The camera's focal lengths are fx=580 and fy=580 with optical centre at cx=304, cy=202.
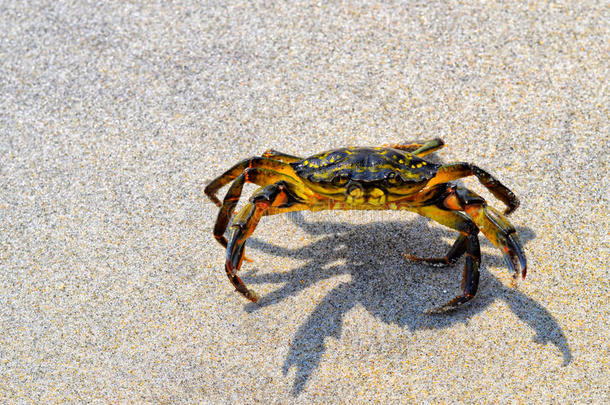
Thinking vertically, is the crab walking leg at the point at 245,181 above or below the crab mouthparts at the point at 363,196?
below

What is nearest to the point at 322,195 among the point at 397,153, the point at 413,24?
the point at 397,153

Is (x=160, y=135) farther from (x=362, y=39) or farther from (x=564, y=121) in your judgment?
(x=564, y=121)

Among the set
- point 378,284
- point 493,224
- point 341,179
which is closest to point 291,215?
point 378,284

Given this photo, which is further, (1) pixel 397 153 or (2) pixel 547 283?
(2) pixel 547 283

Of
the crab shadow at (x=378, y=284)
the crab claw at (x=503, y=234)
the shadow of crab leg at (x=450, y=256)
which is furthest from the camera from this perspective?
the shadow of crab leg at (x=450, y=256)

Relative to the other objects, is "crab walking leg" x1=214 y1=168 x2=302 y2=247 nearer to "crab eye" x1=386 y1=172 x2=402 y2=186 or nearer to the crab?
the crab

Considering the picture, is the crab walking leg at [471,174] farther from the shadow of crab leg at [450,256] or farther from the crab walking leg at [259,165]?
the crab walking leg at [259,165]

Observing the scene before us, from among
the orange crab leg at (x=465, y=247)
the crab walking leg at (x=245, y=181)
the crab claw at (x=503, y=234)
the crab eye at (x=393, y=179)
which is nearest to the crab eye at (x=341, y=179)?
the crab eye at (x=393, y=179)
